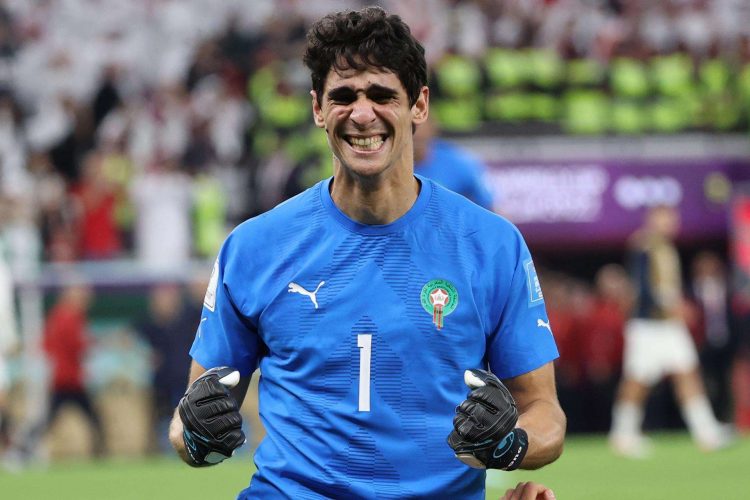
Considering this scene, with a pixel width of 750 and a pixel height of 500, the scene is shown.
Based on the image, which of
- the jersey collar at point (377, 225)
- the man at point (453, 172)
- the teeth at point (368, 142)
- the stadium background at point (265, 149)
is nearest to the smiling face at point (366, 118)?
the teeth at point (368, 142)

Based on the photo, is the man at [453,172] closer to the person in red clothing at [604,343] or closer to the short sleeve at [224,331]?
the short sleeve at [224,331]

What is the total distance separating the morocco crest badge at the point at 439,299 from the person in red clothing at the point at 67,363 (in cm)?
1181

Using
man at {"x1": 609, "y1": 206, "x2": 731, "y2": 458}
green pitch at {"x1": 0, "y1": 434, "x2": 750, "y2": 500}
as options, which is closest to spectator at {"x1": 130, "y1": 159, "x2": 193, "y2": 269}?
green pitch at {"x1": 0, "y1": 434, "x2": 750, "y2": 500}

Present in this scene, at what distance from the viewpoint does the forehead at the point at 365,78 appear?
4.37 metres

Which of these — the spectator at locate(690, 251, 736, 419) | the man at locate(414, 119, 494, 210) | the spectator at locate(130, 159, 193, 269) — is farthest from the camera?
the spectator at locate(690, 251, 736, 419)

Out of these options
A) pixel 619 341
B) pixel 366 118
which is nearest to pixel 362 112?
pixel 366 118

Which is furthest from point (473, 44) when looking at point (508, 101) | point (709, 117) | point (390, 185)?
point (390, 185)

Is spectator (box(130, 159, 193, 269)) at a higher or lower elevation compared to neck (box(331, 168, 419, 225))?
lower

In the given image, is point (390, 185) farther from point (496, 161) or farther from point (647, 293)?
point (496, 161)

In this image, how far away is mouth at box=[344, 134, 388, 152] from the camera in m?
4.42

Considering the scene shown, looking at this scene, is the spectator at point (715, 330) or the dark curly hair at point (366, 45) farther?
the spectator at point (715, 330)

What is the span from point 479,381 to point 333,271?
2.19ft

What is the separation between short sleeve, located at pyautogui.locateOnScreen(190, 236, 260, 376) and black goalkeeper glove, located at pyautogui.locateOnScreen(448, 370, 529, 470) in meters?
0.79

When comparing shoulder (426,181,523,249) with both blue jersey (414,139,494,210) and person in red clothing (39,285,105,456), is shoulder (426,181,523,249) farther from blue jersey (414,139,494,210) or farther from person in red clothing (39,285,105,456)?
person in red clothing (39,285,105,456)
